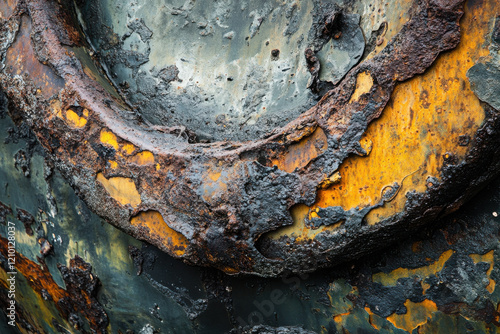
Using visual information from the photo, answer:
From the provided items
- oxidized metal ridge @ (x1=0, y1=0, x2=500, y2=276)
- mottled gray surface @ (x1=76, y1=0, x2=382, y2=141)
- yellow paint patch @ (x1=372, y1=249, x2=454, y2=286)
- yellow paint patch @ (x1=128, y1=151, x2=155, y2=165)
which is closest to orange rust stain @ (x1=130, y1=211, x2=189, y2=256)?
oxidized metal ridge @ (x1=0, y1=0, x2=500, y2=276)

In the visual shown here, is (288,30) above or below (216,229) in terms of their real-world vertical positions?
above

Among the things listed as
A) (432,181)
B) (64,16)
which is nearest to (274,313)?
(432,181)

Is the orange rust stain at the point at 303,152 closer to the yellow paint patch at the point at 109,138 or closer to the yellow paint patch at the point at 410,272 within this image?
the yellow paint patch at the point at 410,272

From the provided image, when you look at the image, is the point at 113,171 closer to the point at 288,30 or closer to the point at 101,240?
the point at 101,240

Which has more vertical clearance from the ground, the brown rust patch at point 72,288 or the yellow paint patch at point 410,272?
the brown rust patch at point 72,288

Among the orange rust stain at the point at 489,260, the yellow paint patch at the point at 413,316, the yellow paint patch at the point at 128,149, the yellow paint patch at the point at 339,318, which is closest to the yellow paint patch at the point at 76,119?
the yellow paint patch at the point at 128,149

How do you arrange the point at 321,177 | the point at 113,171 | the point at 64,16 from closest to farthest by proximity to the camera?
the point at 321,177, the point at 113,171, the point at 64,16
